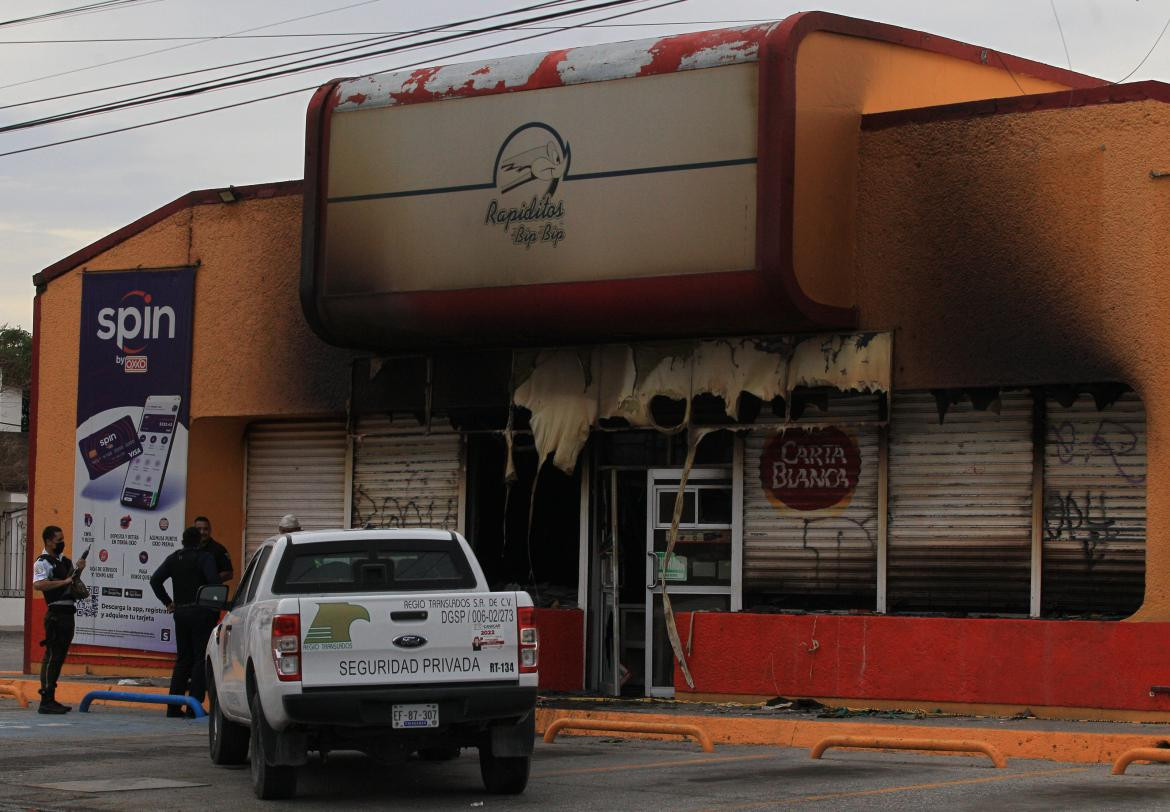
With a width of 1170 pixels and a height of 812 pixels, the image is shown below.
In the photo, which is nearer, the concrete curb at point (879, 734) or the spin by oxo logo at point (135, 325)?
the concrete curb at point (879, 734)

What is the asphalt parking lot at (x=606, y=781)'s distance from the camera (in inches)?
412

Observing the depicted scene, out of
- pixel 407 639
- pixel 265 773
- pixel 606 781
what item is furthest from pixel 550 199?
pixel 265 773

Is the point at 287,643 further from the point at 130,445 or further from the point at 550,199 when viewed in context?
the point at 130,445

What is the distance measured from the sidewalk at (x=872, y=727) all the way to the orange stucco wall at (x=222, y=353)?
523 centimetres

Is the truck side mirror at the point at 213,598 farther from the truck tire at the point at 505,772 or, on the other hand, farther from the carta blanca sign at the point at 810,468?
the carta blanca sign at the point at 810,468

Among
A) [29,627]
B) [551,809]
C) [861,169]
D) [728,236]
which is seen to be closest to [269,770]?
[551,809]

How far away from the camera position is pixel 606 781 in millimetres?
11656

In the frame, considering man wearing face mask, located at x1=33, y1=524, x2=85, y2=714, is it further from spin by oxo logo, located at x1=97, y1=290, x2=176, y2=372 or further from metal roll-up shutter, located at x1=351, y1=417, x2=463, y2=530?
spin by oxo logo, located at x1=97, y1=290, x2=176, y2=372

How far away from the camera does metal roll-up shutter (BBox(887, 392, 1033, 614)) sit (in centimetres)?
1619

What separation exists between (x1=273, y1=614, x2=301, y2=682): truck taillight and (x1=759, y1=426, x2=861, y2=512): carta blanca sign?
7705 mm

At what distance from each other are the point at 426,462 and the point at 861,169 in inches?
241

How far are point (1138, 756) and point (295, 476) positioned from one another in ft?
38.7

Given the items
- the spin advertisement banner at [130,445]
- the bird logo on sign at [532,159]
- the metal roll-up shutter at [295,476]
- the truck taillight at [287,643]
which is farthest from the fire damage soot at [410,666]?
the spin advertisement banner at [130,445]

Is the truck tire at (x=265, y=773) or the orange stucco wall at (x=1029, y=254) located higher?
the orange stucco wall at (x=1029, y=254)
